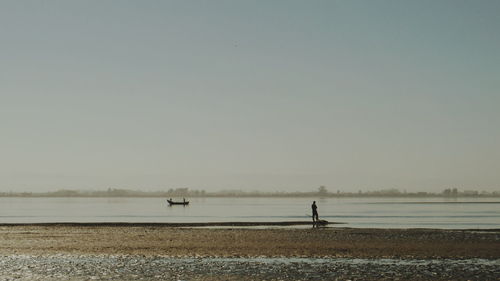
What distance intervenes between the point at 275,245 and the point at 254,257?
7.16 metres

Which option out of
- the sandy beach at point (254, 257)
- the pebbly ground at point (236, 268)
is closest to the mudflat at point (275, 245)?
the sandy beach at point (254, 257)

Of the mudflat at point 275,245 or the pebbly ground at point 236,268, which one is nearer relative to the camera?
the pebbly ground at point 236,268

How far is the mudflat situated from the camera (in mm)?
32531

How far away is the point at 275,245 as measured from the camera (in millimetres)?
37656

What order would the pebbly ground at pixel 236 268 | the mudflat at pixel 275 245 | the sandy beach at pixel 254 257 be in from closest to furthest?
the pebbly ground at pixel 236 268 → the sandy beach at pixel 254 257 → the mudflat at pixel 275 245

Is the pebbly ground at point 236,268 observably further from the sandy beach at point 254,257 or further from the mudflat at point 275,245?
the mudflat at point 275,245

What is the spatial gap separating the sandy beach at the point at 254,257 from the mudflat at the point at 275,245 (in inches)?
2.2

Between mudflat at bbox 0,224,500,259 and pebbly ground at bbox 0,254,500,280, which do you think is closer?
pebbly ground at bbox 0,254,500,280

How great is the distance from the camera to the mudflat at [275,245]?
32.5 metres

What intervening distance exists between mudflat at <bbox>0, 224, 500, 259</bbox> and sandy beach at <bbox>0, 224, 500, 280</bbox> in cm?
6

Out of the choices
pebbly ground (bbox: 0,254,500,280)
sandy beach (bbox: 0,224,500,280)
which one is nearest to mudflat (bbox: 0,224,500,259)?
sandy beach (bbox: 0,224,500,280)

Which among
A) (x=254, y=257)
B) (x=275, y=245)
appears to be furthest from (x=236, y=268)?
(x=275, y=245)

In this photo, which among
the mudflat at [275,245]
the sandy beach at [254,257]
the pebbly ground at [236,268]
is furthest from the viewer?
the mudflat at [275,245]

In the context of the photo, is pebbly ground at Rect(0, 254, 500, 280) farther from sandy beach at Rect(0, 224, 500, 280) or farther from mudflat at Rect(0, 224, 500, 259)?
mudflat at Rect(0, 224, 500, 259)
